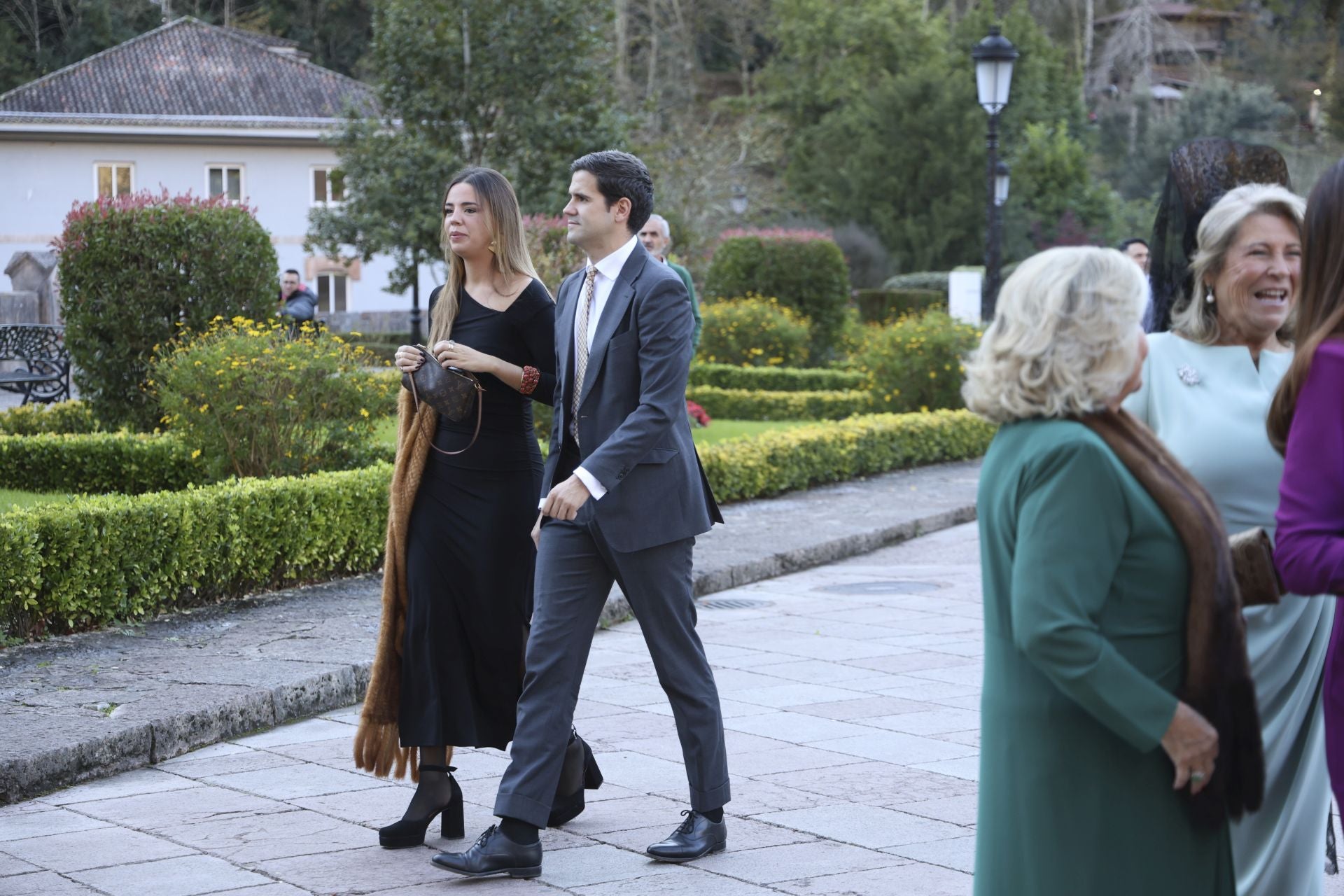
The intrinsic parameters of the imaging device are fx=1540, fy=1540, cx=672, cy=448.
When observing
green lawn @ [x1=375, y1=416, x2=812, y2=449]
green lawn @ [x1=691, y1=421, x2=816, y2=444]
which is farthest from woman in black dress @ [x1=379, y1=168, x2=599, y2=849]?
green lawn @ [x1=691, y1=421, x2=816, y2=444]

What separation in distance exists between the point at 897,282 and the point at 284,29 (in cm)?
2218

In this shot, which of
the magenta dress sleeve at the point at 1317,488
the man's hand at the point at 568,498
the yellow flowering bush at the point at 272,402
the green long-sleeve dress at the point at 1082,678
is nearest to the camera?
the green long-sleeve dress at the point at 1082,678

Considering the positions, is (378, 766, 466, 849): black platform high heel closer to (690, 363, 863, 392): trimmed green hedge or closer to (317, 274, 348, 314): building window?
(690, 363, 863, 392): trimmed green hedge

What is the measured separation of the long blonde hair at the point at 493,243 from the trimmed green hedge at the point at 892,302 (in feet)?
85.6

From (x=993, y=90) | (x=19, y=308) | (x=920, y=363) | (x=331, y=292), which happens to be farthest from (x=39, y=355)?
(x=331, y=292)

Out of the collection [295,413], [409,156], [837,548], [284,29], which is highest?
[284,29]

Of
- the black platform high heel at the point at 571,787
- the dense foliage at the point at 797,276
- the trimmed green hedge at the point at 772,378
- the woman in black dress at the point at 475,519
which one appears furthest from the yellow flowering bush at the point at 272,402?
the dense foliage at the point at 797,276

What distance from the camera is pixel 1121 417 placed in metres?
2.40

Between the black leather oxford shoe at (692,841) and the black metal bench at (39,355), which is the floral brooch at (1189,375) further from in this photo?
the black metal bench at (39,355)

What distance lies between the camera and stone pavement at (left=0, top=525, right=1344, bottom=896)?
405cm

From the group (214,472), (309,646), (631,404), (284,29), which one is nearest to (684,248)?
(214,472)

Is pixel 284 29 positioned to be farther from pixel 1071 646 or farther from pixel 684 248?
pixel 1071 646

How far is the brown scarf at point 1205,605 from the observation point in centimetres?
235

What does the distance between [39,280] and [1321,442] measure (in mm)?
24707
